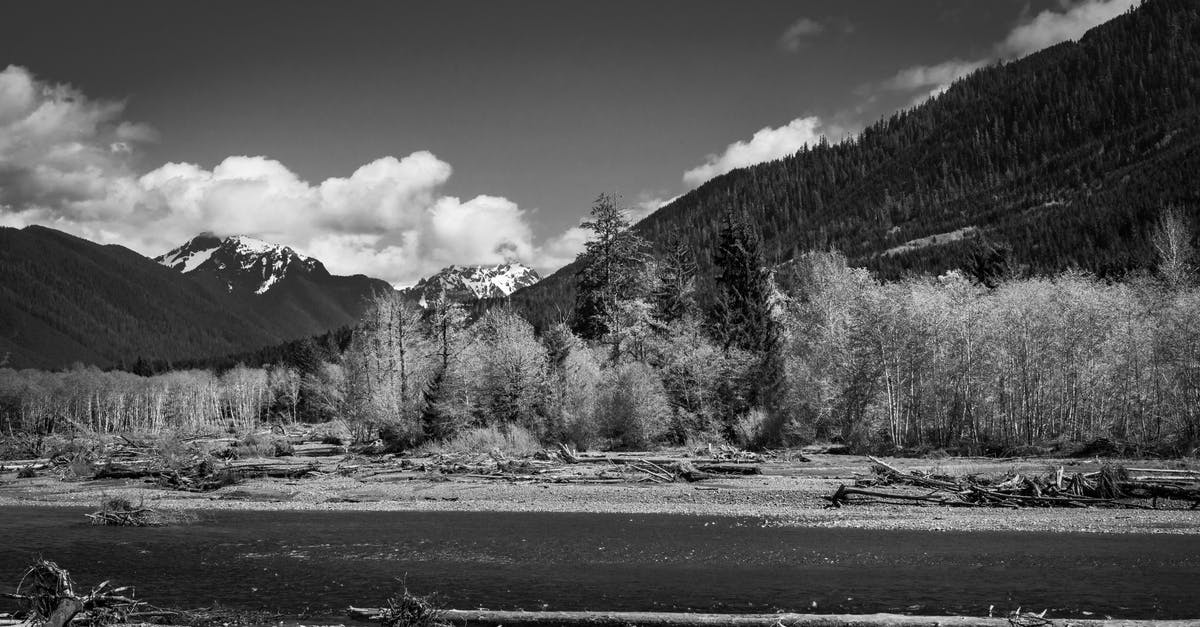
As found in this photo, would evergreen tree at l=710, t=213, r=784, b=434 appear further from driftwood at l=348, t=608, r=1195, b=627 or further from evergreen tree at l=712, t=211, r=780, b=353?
driftwood at l=348, t=608, r=1195, b=627

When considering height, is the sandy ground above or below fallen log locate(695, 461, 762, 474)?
below

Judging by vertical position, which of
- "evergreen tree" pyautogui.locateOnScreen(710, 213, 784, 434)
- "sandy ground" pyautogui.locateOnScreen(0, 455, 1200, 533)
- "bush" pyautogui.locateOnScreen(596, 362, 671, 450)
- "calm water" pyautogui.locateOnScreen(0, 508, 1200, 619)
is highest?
"evergreen tree" pyautogui.locateOnScreen(710, 213, 784, 434)

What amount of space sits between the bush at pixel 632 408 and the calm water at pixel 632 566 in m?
22.8

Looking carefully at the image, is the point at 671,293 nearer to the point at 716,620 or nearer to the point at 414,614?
the point at 716,620

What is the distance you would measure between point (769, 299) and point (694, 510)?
34982mm

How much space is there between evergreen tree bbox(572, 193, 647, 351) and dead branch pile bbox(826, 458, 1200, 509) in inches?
1172

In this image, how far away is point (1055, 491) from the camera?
94.1ft

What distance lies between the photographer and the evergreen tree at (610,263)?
58438 mm

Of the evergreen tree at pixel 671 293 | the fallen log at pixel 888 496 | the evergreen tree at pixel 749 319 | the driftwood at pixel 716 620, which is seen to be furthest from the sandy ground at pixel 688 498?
the evergreen tree at pixel 671 293

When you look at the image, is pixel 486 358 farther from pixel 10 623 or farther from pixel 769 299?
pixel 10 623

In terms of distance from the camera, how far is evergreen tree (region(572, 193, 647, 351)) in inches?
2301

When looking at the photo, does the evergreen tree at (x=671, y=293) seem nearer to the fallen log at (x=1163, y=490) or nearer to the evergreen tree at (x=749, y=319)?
the evergreen tree at (x=749, y=319)

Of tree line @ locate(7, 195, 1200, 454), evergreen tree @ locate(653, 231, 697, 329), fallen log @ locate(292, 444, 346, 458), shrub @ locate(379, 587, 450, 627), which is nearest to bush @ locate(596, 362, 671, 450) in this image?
tree line @ locate(7, 195, 1200, 454)

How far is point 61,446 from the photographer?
214 ft
